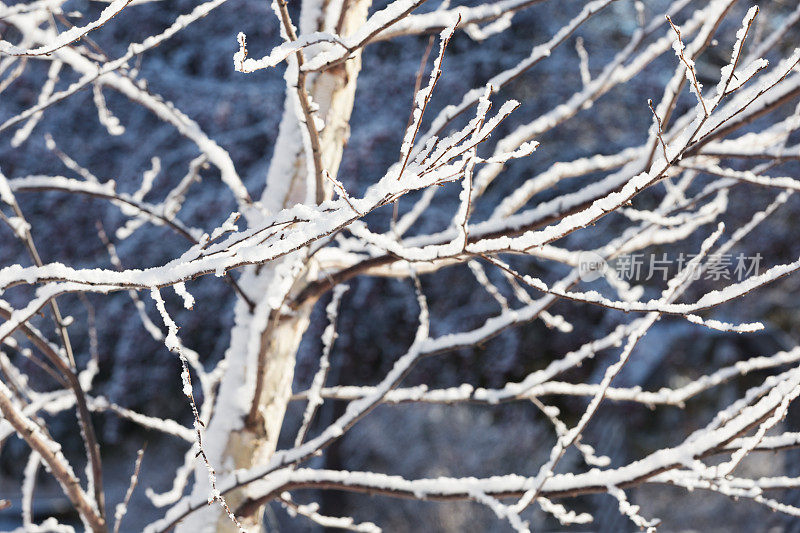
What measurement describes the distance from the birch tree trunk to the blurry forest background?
11.0ft

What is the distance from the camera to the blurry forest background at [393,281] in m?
5.29

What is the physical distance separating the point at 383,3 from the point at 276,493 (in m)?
4.02

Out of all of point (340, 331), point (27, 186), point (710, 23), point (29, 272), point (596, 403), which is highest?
point (340, 331)

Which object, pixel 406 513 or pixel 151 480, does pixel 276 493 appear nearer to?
pixel 406 513

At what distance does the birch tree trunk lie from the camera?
5.49 ft

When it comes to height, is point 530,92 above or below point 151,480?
above

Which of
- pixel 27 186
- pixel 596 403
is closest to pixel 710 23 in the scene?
pixel 596 403

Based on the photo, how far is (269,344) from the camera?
64.2 inches

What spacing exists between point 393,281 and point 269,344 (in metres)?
4.05

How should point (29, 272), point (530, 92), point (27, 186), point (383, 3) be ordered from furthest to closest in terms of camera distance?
1. point (530, 92)
2. point (383, 3)
3. point (27, 186)
4. point (29, 272)

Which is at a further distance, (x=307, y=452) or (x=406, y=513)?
(x=406, y=513)

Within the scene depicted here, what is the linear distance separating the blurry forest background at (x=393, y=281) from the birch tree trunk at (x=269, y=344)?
336 centimetres

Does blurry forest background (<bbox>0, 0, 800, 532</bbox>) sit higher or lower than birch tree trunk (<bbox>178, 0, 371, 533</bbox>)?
higher

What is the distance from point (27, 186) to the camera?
1.67 metres
